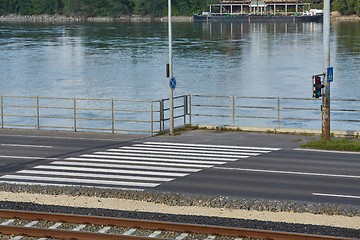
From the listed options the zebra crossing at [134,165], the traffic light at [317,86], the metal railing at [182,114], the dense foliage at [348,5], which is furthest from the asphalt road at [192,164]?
the dense foliage at [348,5]

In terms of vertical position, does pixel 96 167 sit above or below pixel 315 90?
below

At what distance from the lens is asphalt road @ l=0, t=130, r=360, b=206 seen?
75.3 ft

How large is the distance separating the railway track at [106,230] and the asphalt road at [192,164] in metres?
4.71

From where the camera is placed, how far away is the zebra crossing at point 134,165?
949 inches

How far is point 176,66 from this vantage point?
88.2m

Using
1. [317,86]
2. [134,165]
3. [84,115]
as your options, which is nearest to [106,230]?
[134,165]

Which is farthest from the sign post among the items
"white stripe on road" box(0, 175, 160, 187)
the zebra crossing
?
"white stripe on road" box(0, 175, 160, 187)

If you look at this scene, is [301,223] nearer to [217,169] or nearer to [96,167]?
[217,169]

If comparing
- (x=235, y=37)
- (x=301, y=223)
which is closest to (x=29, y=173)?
(x=301, y=223)

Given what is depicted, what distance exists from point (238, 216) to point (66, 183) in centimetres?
640

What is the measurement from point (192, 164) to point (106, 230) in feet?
29.8

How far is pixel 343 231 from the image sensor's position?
57.6 feet

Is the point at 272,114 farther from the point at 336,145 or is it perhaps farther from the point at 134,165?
the point at 134,165

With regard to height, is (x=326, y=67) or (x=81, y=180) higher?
(x=326, y=67)
